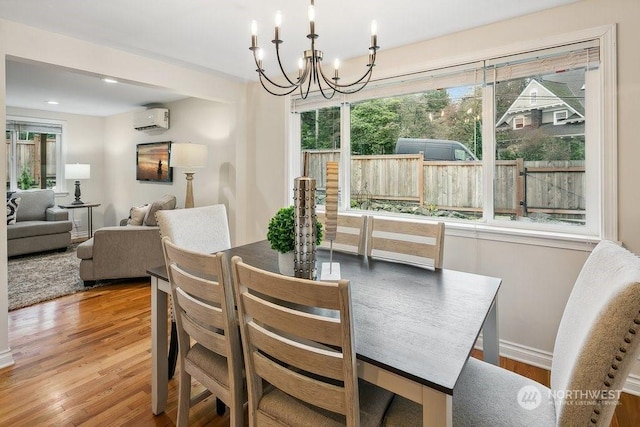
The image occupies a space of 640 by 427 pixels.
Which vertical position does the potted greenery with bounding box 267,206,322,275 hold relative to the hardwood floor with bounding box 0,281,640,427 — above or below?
above

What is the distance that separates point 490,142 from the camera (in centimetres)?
246

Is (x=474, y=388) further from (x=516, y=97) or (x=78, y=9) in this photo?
(x=78, y=9)

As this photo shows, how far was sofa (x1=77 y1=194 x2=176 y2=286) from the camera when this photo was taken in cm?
368

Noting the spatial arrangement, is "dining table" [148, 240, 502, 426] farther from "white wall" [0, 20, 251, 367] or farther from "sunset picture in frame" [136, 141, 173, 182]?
"sunset picture in frame" [136, 141, 173, 182]

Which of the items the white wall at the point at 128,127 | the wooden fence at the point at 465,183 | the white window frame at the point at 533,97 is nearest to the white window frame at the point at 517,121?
the white window frame at the point at 533,97

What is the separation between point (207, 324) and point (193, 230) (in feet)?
2.94

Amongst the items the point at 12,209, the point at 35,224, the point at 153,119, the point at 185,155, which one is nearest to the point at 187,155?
the point at 185,155

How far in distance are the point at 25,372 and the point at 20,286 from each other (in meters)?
2.04

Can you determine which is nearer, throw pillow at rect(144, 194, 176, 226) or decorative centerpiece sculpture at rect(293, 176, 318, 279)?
decorative centerpiece sculpture at rect(293, 176, 318, 279)

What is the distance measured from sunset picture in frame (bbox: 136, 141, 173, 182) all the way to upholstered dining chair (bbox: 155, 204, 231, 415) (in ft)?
10.7

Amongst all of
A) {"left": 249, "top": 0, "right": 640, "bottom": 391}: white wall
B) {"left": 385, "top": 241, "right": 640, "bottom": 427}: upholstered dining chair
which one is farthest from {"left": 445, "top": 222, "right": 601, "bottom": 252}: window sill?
{"left": 385, "top": 241, "right": 640, "bottom": 427}: upholstered dining chair

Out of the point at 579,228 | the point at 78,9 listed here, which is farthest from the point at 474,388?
the point at 78,9

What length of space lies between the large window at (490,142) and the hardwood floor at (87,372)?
3.66ft

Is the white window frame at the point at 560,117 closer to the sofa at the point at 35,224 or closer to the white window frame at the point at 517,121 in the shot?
the white window frame at the point at 517,121
